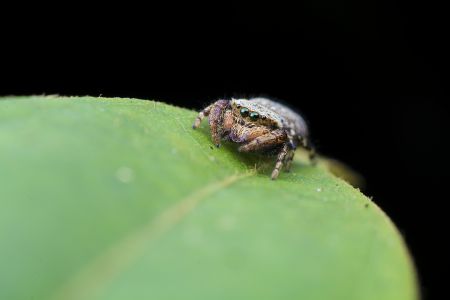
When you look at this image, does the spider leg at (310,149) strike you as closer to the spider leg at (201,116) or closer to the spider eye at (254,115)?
the spider eye at (254,115)

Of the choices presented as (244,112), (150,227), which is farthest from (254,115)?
(150,227)

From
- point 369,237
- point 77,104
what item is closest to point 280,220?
point 369,237

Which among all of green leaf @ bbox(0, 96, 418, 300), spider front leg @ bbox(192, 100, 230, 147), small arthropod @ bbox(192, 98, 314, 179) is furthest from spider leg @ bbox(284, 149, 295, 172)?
green leaf @ bbox(0, 96, 418, 300)

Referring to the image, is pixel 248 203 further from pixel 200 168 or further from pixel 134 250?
pixel 134 250

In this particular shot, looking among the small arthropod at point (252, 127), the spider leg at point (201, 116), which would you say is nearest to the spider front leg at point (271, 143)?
the small arthropod at point (252, 127)

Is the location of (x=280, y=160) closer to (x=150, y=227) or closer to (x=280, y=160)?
(x=280, y=160)
